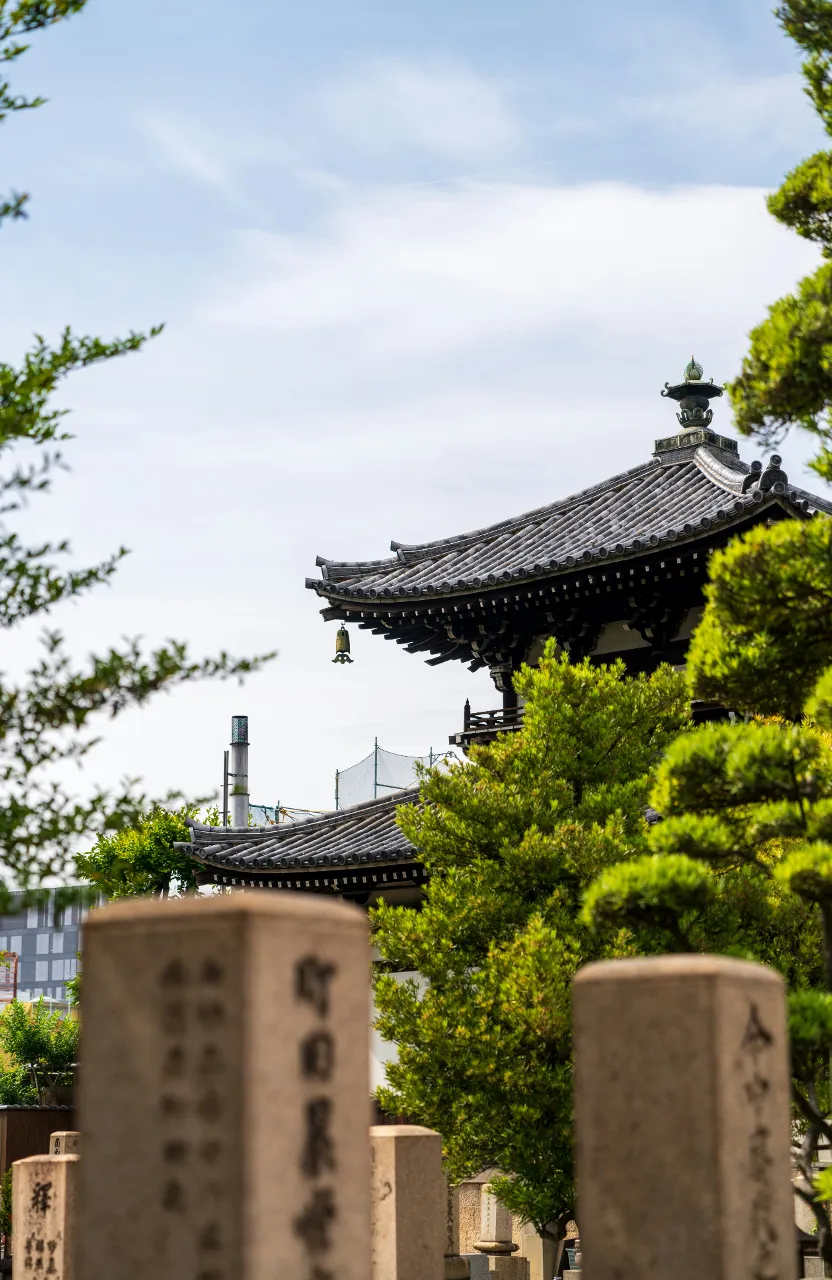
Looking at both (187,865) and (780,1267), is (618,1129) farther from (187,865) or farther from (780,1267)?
(187,865)

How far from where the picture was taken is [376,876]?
64.7ft

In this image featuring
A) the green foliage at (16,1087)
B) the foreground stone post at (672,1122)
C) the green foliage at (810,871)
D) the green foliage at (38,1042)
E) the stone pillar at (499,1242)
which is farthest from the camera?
the green foliage at (38,1042)

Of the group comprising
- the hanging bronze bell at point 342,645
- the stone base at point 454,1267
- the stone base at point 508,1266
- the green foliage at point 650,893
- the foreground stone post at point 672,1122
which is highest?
the hanging bronze bell at point 342,645

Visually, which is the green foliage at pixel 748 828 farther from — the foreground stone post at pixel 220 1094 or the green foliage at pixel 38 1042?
the green foliage at pixel 38 1042

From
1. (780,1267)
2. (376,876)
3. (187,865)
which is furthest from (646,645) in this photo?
(187,865)

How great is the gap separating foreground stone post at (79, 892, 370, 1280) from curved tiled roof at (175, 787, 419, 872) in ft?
48.3

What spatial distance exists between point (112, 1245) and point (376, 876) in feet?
51.6

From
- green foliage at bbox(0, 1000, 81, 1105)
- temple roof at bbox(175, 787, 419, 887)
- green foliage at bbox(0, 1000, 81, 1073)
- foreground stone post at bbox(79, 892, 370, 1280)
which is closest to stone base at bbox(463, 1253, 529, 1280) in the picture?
temple roof at bbox(175, 787, 419, 887)

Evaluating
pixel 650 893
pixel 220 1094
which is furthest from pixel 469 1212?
pixel 220 1094

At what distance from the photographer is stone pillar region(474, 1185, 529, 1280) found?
18641 mm

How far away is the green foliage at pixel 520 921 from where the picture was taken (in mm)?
12695

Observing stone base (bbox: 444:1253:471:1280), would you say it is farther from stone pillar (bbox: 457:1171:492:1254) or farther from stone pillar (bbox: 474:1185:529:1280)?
stone pillar (bbox: 457:1171:492:1254)

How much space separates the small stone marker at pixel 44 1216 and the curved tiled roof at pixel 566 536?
9196 millimetres

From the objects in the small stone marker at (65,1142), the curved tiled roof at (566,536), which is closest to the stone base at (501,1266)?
the small stone marker at (65,1142)
